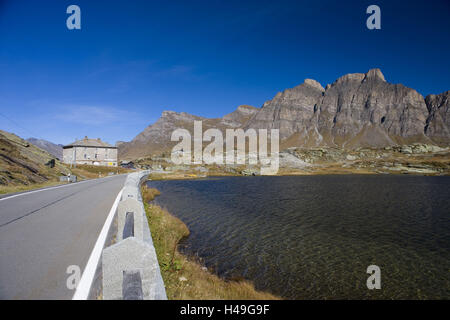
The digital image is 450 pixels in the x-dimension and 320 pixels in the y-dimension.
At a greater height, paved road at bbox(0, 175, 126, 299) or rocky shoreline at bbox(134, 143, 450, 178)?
rocky shoreline at bbox(134, 143, 450, 178)

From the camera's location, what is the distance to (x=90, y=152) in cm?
7838

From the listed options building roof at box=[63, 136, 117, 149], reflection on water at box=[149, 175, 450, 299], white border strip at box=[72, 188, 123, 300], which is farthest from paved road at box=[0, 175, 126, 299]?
building roof at box=[63, 136, 117, 149]

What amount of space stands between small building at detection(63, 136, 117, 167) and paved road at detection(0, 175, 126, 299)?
243ft

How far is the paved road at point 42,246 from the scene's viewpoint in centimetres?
439

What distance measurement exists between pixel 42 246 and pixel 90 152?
81.9 metres

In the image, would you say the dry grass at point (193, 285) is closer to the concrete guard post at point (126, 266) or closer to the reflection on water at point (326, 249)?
the reflection on water at point (326, 249)

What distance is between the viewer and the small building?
7694cm

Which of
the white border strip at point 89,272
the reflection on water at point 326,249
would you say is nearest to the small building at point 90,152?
the reflection on water at point 326,249

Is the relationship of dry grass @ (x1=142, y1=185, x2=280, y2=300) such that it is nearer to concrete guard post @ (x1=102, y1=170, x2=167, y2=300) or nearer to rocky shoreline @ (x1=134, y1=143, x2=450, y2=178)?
concrete guard post @ (x1=102, y1=170, x2=167, y2=300)

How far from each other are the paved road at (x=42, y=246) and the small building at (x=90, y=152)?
7399 centimetres

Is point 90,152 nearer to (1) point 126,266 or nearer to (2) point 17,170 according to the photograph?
(2) point 17,170
